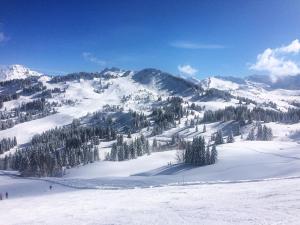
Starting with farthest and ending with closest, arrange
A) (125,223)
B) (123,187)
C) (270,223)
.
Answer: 1. (123,187)
2. (125,223)
3. (270,223)

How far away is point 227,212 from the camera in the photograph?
34.9 m

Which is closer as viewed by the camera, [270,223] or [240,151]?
[270,223]

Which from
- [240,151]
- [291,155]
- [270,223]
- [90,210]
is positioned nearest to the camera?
[270,223]

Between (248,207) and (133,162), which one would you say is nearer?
(248,207)

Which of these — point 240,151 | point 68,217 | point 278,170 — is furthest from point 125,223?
point 240,151

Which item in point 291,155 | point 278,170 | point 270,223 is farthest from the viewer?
point 291,155

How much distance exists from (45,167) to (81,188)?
3110 inches

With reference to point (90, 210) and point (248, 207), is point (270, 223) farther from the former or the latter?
point (90, 210)

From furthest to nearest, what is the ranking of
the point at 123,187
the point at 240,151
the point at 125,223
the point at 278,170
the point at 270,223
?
the point at 240,151, the point at 278,170, the point at 123,187, the point at 125,223, the point at 270,223

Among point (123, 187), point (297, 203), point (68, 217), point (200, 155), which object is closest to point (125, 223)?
point (68, 217)

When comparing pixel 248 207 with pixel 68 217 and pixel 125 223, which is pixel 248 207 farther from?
pixel 68 217

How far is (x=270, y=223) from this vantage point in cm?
2880

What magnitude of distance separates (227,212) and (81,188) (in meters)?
49.3

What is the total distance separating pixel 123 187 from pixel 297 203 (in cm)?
4483
